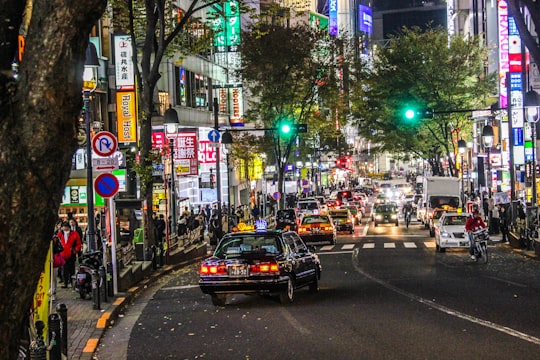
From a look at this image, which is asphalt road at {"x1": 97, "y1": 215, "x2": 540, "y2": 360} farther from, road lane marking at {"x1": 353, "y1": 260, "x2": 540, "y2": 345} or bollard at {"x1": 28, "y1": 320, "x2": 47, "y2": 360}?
bollard at {"x1": 28, "y1": 320, "x2": 47, "y2": 360}

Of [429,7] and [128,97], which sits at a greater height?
[429,7]

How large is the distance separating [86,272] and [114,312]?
7.75 ft

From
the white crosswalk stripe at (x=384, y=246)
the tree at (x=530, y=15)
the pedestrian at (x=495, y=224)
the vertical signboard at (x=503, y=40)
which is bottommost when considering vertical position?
the white crosswalk stripe at (x=384, y=246)

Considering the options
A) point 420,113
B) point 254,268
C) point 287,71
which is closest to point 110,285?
point 254,268

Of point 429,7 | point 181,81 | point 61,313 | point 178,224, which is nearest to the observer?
point 61,313

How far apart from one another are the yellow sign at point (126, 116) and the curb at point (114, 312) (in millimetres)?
8186

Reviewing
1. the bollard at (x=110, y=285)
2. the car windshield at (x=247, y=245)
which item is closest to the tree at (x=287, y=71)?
the bollard at (x=110, y=285)

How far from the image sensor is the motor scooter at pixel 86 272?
62.8 ft

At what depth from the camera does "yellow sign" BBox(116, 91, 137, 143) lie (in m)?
33.5

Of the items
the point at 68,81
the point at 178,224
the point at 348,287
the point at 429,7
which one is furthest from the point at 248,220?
the point at 429,7

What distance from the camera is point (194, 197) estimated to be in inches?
2227

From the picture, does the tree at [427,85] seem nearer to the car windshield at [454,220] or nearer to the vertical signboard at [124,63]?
the car windshield at [454,220]

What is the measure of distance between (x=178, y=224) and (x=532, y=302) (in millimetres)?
26225

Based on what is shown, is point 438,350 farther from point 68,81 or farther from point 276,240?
point 68,81
